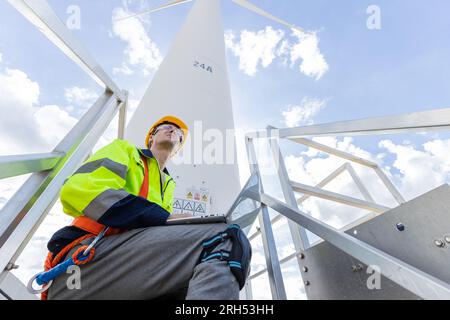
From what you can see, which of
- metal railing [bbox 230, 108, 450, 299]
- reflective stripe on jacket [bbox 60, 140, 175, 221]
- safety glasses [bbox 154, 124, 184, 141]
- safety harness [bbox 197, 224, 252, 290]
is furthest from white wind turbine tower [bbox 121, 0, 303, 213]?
safety harness [bbox 197, 224, 252, 290]

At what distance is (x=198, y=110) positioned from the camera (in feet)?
7.14

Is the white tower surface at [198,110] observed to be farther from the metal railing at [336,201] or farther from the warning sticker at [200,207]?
the metal railing at [336,201]

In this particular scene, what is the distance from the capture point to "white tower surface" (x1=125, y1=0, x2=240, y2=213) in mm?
1813

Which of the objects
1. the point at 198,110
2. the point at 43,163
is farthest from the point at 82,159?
the point at 198,110

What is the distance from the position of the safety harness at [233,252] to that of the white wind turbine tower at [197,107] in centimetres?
99

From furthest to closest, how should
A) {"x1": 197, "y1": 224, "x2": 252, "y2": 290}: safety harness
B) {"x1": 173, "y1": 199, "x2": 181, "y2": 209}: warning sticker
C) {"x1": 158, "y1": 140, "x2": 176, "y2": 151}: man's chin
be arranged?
{"x1": 173, "y1": 199, "x2": 181, "y2": 209}: warning sticker < {"x1": 158, "y1": 140, "x2": 176, "y2": 151}: man's chin < {"x1": 197, "y1": 224, "x2": 252, "y2": 290}: safety harness

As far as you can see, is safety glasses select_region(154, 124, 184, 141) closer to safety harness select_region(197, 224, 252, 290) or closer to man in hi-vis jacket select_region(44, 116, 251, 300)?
man in hi-vis jacket select_region(44, 116, 251, 300)

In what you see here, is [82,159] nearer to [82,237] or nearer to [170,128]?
[82,237]

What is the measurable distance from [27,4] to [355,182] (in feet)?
7.14

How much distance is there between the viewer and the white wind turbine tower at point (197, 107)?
180 centimetres

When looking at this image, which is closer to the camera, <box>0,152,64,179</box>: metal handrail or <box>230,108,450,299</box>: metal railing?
<box>230,108,450,299</box>: metal railing

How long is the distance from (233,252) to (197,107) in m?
Answer: 1.78
